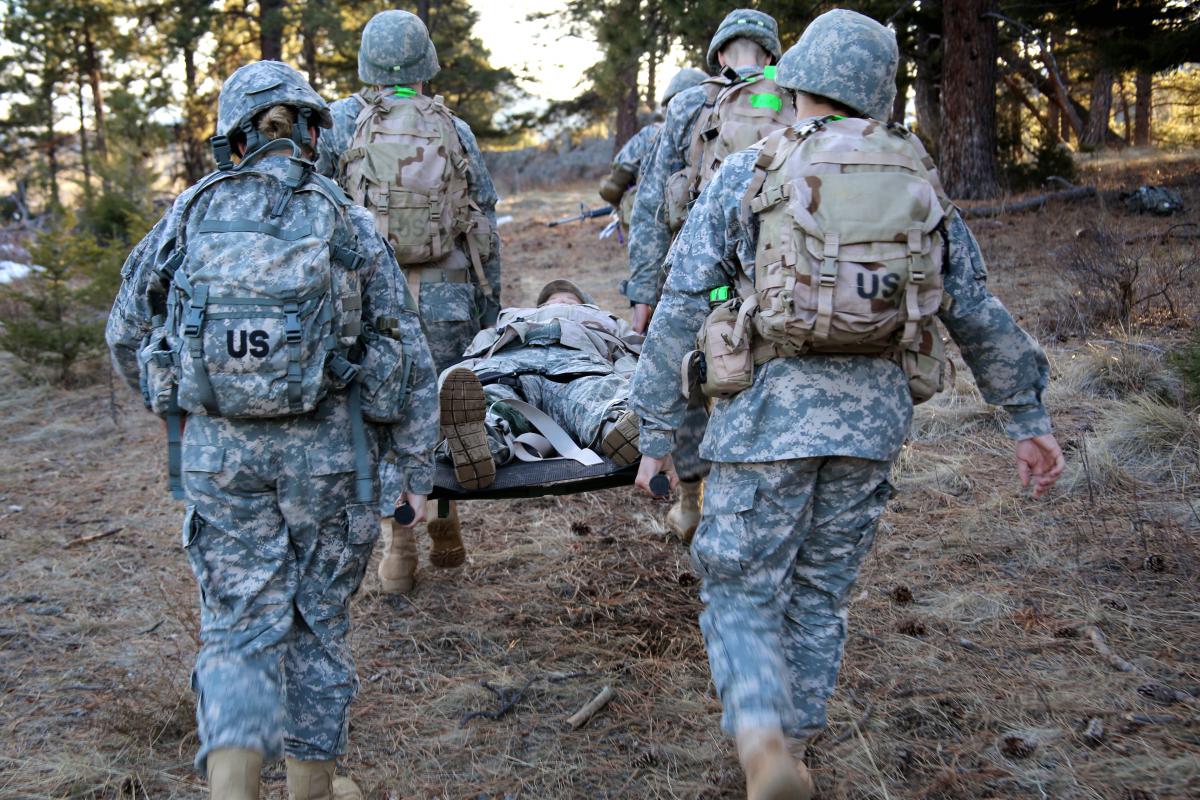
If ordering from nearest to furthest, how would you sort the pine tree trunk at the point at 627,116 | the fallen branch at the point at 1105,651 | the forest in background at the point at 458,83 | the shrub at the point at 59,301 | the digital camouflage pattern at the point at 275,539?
1. the digital camouflage pattern at the point at 275,539
2. the fallen branch at the point at 1105,651
3. the shrub at the point at 59,301
4. the forest in background at the point at 458,83
5. the pine tree trunk at the point at 627,116

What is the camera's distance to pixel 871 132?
7.94 ft

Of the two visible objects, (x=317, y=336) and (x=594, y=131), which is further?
(x=594, y=131)

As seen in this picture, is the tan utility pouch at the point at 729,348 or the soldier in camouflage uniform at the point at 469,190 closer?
the tan utility pouch at the point at 729,348

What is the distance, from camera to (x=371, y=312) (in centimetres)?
275

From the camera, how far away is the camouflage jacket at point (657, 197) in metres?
4.60

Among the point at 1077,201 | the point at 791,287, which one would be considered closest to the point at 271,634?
the point at 791,287

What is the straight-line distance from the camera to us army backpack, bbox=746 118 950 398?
91.7 inches

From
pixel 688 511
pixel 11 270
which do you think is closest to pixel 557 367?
pixel 688 511

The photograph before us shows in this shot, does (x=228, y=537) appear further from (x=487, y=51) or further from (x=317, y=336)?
(x=487, y=51)

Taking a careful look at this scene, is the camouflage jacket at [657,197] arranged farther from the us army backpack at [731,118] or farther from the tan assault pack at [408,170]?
the tan assault pack at [408,170]

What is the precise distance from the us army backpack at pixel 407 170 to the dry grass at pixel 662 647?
5.21 feet

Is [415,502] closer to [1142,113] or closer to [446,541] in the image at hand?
[446,541]

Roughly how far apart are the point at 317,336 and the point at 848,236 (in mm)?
1290

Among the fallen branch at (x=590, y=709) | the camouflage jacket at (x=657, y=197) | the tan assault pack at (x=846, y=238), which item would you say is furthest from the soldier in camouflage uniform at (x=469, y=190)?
the tan assault pack at (x=846, y=238)
